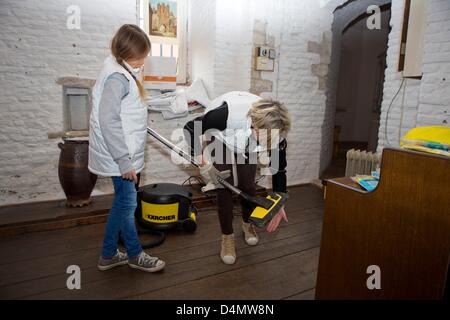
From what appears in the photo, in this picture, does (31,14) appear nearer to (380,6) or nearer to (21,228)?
(21,228)

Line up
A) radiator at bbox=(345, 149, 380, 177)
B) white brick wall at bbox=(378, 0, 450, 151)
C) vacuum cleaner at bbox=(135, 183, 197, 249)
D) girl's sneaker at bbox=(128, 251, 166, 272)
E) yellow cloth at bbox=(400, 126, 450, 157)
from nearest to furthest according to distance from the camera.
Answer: yellow cloth at bbox=(400, 126, 450, 157)
girl's sneaker at bbox=(128, 251, 166, 272)
vacuum cleaner at bbox=(135, 183, 197, 249)
white brick wall at bbox=(378, 0, 450, 151)
radiator at bbox=(345, 149, 380, 177)

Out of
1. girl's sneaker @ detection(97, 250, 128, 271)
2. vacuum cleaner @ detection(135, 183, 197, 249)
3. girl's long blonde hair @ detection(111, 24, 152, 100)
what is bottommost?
girl's sneaker @ detection(97, 250, 128, 271)

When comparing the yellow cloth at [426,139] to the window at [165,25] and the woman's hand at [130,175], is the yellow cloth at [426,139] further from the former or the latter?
the window at [165,25]

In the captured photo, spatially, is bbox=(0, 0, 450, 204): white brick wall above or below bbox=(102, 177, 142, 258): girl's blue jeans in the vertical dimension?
above

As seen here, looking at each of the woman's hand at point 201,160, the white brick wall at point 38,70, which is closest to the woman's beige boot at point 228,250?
the woman's hand at point 201,160

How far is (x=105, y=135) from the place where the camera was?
62.7 inches

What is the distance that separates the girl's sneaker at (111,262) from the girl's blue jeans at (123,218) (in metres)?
0.03

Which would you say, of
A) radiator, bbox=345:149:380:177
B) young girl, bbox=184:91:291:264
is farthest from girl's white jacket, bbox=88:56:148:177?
radiator, bbox=345:149:380:177

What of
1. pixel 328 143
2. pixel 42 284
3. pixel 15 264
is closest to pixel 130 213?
pixel 42 284

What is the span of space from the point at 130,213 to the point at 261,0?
2562 mm

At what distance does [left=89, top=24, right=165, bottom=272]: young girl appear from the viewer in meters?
1.59

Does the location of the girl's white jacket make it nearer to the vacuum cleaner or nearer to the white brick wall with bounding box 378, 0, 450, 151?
the vacuum cleaner

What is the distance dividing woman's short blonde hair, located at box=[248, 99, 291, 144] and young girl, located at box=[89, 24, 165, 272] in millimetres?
584

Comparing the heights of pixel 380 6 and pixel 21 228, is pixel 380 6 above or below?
above
